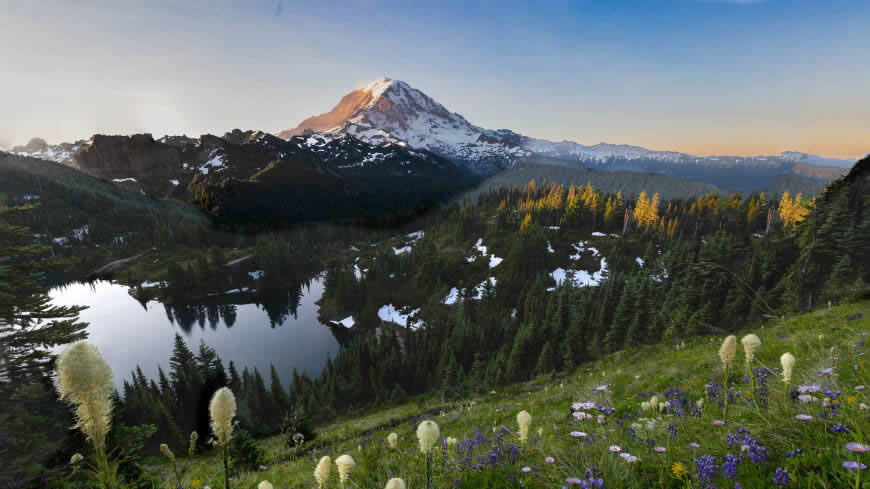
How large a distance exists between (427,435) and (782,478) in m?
2.90

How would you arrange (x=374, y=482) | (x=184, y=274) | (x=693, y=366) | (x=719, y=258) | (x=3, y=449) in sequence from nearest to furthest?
1. (x=374, y=482)
2. (x=3, y=449)
3. (x=693, y=366)
4. (x=719, y=258)
5. (x=184, y=274)

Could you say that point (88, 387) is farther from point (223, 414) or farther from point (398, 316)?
point (398, 316)

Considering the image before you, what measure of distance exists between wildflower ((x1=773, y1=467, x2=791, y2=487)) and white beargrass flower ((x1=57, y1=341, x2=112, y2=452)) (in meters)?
5.35

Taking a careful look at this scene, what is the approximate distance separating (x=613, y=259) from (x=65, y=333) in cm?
12607

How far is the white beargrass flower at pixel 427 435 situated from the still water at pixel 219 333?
3839 inches

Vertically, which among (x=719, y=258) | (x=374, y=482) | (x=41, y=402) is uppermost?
(x=374, y=482)

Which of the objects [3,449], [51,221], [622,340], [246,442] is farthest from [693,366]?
[51,221]

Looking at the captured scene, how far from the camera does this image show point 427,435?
3.12 meters

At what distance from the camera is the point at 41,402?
41.9 ft

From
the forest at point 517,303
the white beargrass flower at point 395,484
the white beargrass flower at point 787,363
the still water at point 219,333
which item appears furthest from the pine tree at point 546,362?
the still water at point 219,333

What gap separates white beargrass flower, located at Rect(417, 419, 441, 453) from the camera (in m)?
3.09

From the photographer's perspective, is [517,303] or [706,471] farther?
[517,303]

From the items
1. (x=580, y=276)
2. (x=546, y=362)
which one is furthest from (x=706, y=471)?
(x=580, y=276)

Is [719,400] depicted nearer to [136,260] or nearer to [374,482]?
[374,482]
